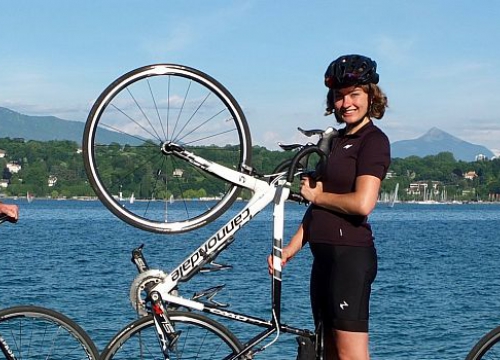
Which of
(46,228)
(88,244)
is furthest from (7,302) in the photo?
(46,228)

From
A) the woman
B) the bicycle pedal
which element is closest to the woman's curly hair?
the woman

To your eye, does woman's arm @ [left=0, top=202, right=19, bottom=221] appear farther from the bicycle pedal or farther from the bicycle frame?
the bicycle pedal

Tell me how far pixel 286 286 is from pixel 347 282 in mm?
28729

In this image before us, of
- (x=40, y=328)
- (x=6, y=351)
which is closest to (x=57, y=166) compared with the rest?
(x=40, y=328)

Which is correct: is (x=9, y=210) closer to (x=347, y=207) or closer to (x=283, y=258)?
(x=283, y=258)

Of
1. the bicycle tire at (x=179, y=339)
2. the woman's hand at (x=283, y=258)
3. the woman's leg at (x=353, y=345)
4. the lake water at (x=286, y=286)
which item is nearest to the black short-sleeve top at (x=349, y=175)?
the woman's hand at (x=283, y=258)

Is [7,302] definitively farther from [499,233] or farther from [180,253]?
[499,233]

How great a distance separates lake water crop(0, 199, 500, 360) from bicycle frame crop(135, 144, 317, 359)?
18.9ft

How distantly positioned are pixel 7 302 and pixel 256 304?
743cm

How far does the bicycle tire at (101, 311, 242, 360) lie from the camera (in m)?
4.81

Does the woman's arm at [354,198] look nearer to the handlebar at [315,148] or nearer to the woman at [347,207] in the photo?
the woman at [347,207]

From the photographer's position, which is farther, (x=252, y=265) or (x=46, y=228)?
(x=46, y=228)

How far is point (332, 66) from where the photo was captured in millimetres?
4887

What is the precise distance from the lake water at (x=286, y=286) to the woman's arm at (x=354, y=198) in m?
5.95
